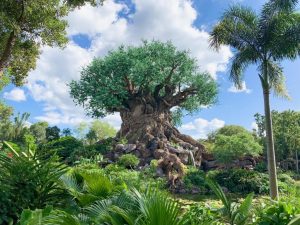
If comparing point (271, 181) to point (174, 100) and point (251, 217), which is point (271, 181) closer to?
point (251, 217)

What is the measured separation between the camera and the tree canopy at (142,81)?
29.1 meters

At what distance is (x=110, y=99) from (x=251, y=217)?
2548 cm

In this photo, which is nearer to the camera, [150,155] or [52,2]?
[52,2]

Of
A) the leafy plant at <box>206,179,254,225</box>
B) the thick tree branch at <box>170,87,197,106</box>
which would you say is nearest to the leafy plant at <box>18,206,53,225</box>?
the leafy plant at <box>206,179,254,225</box>

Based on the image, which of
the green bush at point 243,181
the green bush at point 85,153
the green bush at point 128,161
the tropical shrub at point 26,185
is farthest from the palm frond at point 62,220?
the green bush at point 85,153

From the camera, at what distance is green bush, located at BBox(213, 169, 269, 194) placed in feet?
71.6

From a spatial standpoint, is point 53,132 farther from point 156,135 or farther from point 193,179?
point 193,179

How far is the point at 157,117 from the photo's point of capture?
3008 cm

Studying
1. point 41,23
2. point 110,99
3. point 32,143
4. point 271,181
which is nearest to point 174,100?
point 110,99

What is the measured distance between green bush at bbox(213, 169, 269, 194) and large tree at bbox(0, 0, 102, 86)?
14.5 metres

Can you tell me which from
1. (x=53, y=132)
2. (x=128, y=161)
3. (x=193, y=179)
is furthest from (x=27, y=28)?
(x=53, y=132)

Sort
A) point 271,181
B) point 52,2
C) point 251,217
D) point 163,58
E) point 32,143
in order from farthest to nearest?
point 163,58
point 271,181
point 52,2
point 32,143
point 251,217

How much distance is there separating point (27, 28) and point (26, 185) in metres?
8.56

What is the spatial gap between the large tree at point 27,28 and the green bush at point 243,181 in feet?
47.4
